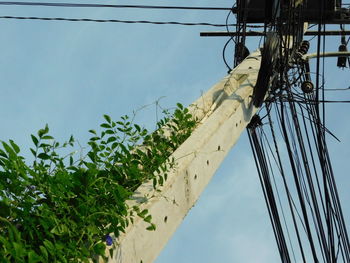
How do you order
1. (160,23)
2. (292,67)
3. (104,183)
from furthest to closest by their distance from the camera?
(160,23), (292,67), (104,183)

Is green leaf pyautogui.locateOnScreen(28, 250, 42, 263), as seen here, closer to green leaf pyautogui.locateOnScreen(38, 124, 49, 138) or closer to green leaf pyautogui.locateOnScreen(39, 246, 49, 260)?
green leaf pyautogui.locateOnScreen(39, 246, 49, 260)

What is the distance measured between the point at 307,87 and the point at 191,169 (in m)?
4.50

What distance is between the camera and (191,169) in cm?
337

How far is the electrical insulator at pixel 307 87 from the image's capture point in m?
7.53

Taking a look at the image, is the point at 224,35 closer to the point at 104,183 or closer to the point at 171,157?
the point at 171,157

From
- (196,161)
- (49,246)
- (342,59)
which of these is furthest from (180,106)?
(342,59)

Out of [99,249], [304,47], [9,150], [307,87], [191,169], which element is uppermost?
[304,47]

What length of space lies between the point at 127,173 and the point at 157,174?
0.14 m

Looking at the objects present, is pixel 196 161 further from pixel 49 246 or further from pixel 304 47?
pixel 304 47

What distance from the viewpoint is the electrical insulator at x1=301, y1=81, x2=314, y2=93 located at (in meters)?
7.53

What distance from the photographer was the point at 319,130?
602cm

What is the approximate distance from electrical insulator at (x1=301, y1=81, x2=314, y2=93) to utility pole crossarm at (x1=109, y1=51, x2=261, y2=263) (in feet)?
7.58

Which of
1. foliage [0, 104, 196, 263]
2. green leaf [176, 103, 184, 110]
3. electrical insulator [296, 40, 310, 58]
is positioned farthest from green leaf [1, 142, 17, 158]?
electrical insulator [296, 40, 310, 58]

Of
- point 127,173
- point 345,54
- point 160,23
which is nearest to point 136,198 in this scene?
point 127,173
